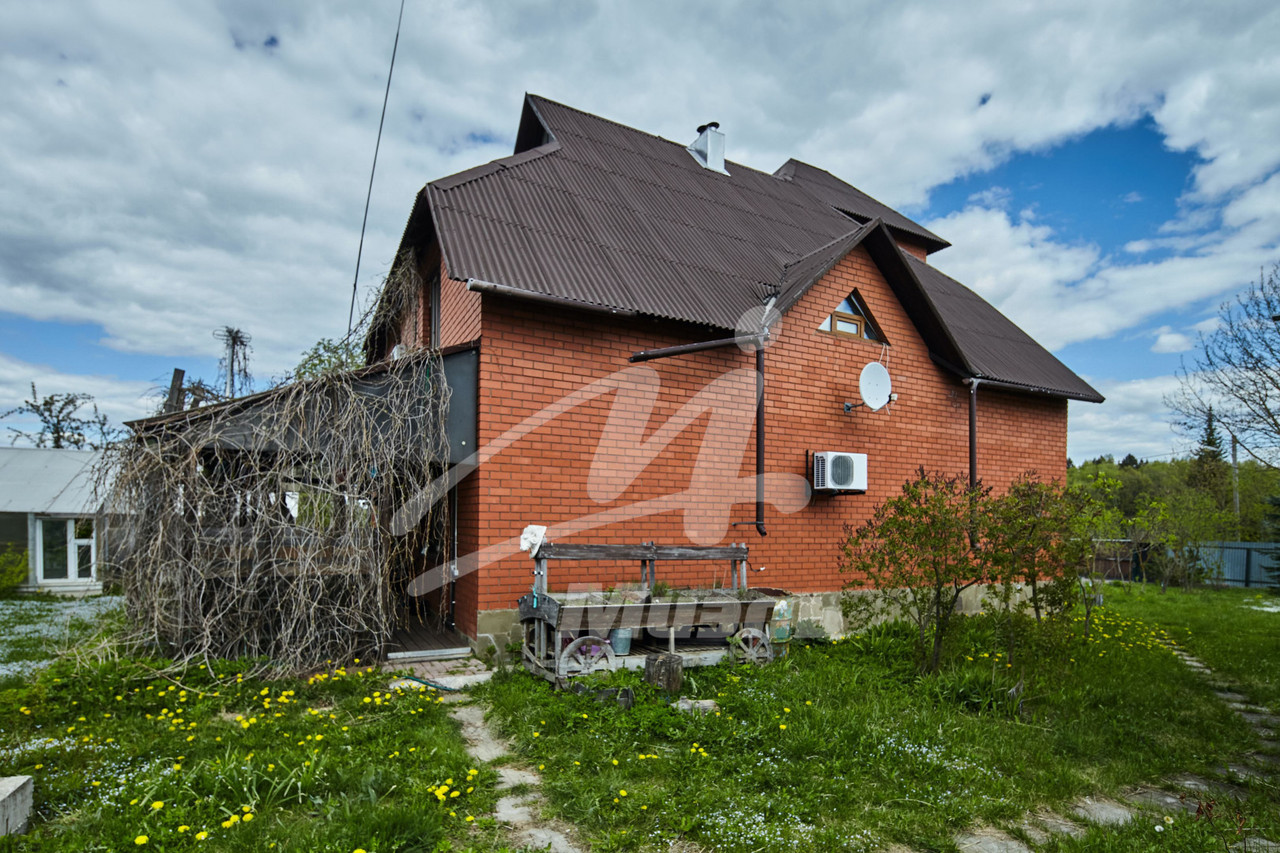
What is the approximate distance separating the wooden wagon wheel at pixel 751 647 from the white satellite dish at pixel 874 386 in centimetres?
341

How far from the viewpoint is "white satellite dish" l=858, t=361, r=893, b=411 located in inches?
331

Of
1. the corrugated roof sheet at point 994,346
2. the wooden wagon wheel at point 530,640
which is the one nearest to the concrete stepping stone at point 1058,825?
the wooden wagon wheel at point 530,640

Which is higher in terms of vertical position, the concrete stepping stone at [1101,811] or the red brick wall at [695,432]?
the red brick wall at [695,432]

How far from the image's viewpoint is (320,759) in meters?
3.75

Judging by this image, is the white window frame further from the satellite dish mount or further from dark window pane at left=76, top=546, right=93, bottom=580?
the satellite dish mount

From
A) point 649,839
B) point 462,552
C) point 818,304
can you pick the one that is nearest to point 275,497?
point 462,552

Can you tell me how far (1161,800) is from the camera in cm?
409

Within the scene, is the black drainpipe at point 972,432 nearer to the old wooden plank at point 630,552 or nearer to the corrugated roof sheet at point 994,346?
the corrugated roof sheet at point 994,346

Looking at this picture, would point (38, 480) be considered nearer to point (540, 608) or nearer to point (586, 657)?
point (540, 608)

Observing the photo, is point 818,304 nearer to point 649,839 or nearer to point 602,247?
point 602,247

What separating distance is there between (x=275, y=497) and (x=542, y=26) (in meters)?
5.57

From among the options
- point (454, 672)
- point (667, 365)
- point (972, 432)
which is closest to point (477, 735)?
point (454, 672)

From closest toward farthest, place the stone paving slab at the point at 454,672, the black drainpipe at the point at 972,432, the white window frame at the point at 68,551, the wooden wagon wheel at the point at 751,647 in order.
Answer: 1. the stone paving slab at the point at 454,672
2. the wooden wagon wheel at the point at 751,647
3. the black drainpipe at the point at 972,432
4. the white window frame at the point at 68,551

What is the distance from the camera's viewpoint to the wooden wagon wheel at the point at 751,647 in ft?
20.6
